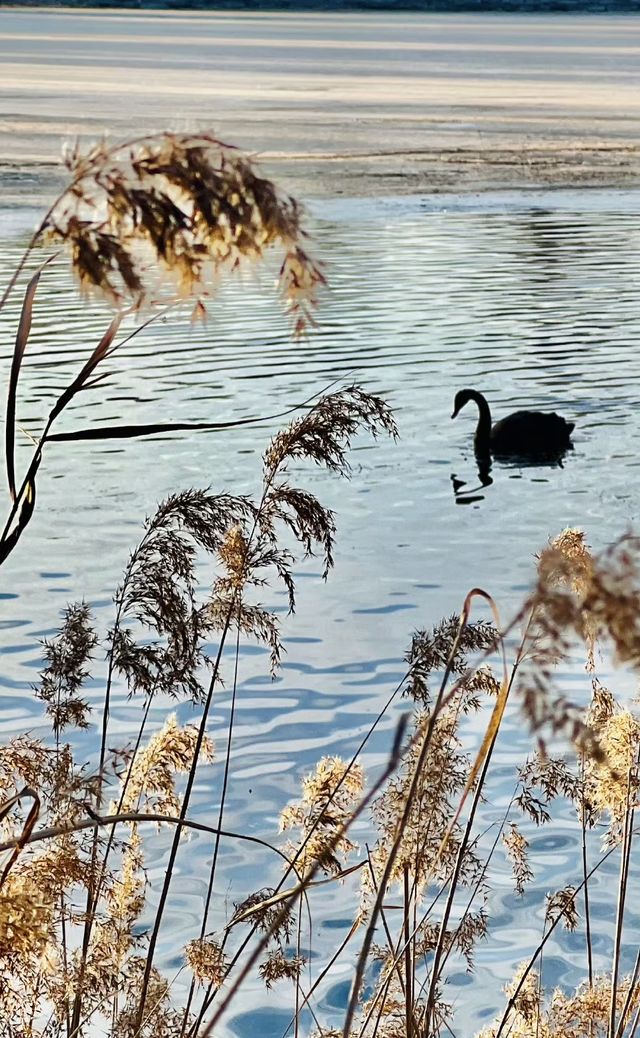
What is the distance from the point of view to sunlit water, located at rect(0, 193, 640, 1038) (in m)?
5.43

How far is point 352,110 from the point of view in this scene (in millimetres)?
A: 55906

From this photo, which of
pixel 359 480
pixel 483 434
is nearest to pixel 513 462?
pixel 483 434

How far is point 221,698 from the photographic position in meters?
6.59

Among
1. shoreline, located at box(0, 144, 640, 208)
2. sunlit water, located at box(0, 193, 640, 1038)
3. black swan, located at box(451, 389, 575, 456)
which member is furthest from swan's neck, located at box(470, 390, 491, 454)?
shoreline, located at box(0, 144, 640, 208)

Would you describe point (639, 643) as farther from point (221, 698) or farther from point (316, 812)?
point (221, 698)

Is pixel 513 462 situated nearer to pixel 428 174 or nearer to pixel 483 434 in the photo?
pixel 483 434

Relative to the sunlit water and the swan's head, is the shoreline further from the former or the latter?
the swan's head

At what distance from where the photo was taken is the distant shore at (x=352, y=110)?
29.4m

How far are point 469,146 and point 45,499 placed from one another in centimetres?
2924

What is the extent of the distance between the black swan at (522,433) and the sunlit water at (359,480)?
0.51 feet

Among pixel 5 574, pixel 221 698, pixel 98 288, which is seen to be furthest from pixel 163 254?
pixel 5 574

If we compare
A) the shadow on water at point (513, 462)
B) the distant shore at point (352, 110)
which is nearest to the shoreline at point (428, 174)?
the distant shore at point (352, 110)

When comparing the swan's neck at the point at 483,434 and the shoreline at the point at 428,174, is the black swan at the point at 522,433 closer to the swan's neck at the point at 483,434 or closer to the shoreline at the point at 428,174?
the swan's neck at the point at 483,434

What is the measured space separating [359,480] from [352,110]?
157ft
